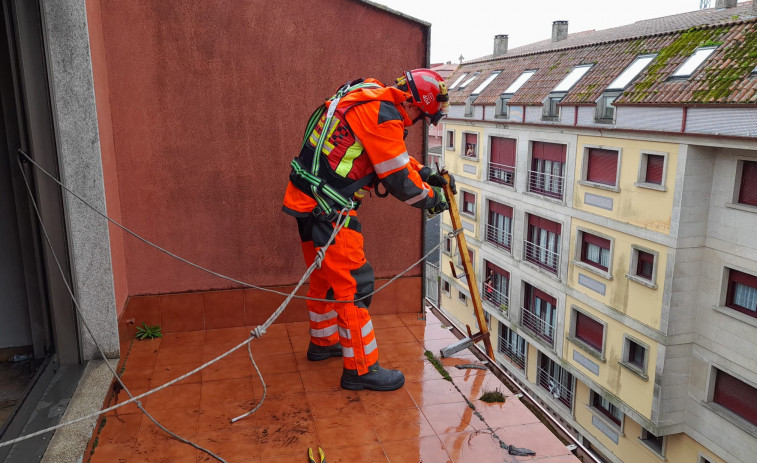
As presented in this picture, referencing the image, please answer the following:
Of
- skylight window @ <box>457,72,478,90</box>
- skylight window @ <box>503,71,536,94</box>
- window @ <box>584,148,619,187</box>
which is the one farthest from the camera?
skylight window @ <box>457,72,478,90</box>

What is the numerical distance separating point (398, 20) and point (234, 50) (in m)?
1.36

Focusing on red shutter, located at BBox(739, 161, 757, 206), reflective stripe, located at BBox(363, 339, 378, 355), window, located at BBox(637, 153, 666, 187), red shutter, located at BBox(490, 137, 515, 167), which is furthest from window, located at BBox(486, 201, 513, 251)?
reflective stripe, located at BBox(363, 339, 378, 355)

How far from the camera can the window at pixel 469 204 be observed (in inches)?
902

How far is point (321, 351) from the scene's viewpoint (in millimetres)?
4238

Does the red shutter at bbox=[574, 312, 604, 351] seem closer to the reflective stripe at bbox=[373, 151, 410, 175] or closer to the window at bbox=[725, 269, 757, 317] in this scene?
the window at bbox=[725, 269, 757, 317]

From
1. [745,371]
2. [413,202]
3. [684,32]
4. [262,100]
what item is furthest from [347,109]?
[684,32]

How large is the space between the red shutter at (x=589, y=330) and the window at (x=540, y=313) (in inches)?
38.3

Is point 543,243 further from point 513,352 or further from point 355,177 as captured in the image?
point 355,177

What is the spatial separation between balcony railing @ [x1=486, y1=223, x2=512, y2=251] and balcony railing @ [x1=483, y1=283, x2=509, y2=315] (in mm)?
1801

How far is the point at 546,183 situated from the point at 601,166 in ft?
8.36

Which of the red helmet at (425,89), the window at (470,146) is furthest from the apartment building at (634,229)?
the red helmet at (425,89)

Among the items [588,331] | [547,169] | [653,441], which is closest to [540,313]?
[588,331]

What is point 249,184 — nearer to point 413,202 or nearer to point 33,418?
point 413,202

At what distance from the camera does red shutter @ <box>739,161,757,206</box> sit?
39.6 feet
